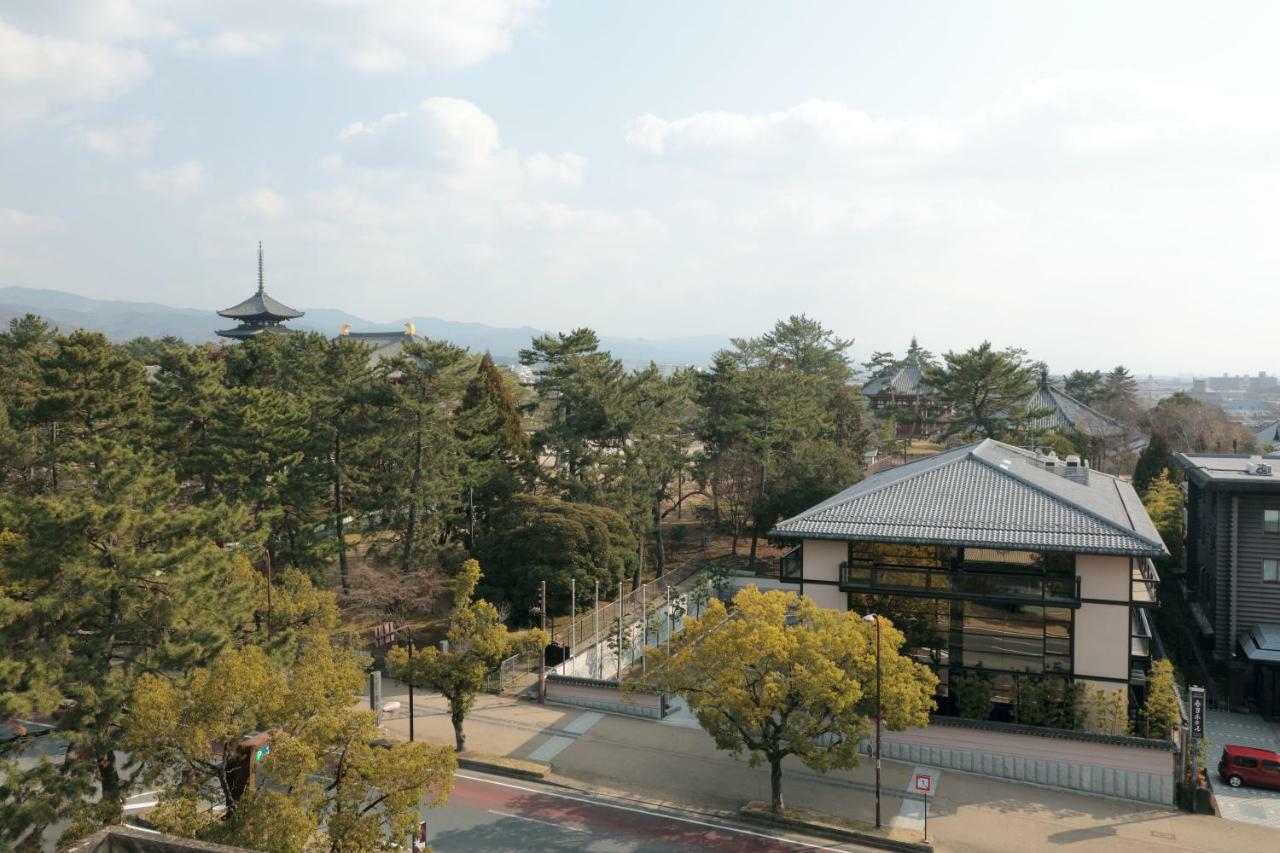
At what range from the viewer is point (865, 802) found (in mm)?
18562

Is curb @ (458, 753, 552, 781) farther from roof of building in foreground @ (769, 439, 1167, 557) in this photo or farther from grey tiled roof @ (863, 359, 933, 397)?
grey tiled roof @ (863, 359, 933, 397)

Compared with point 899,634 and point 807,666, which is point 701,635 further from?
point 899,634

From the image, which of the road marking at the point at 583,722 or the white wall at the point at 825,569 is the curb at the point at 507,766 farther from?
the white wall at the point at 825,569

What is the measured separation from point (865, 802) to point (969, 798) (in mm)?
2201

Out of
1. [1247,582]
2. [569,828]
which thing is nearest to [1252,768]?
[1247,582]

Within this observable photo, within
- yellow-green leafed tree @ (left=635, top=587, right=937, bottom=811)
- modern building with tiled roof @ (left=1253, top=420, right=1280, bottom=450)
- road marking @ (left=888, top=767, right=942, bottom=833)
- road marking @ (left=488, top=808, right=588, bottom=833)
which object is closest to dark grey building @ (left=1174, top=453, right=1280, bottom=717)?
road marking @ (left=888, top=767, right=942, bottom=833)

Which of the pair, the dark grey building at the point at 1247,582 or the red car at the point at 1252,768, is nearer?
the red car at the point at 1252,768

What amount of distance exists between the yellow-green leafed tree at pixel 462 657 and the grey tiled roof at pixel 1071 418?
141 feet

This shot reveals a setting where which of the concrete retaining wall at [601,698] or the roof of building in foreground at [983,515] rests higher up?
the roof of building in foreground at [983,515]

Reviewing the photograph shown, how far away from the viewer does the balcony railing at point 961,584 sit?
67.3 ft

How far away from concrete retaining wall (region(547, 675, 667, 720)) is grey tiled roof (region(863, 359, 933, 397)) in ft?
146

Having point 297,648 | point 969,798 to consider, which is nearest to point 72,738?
point 297,648

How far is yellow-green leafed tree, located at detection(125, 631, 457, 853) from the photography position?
12.3 metres

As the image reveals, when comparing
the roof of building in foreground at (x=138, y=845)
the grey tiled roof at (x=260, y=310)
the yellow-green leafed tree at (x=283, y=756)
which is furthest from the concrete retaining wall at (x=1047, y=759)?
the grey tiled roof at (x=260, y=310)
